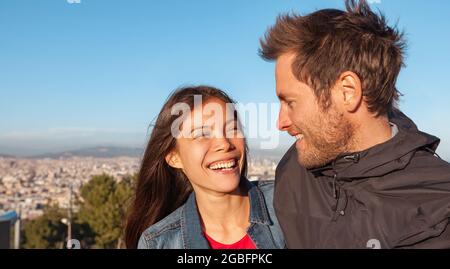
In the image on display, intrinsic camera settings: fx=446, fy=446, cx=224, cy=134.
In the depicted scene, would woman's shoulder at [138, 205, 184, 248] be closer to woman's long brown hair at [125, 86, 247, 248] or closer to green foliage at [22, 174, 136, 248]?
woman's long brown hair at [125, 86, 247, 248]

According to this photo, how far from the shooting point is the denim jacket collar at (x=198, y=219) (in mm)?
2363

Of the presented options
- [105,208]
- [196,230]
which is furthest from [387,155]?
[105,208]

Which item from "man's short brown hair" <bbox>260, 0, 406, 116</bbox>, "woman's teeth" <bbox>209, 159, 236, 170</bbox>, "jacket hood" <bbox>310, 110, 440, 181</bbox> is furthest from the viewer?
"woman's teeth" <bbox>209, 159, 236, 170</bbox>

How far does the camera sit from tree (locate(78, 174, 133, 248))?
83.3ft

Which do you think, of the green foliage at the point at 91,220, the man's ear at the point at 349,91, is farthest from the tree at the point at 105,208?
the man's ear at the point at 349,91

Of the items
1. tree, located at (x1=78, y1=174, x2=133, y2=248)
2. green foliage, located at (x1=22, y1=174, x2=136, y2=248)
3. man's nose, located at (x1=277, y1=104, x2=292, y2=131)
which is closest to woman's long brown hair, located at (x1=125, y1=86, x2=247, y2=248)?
man's nose, located at (x1=277, y1=104, x2=292, y2=131)

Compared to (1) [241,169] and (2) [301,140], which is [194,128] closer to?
(1) [241,169]

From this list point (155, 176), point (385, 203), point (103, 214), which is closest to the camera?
point (385, 203)

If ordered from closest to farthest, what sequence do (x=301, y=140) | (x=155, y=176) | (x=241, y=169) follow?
1. (x=301, y=140)
2. (x=241, y=169)
3. (x=155, y=176)
